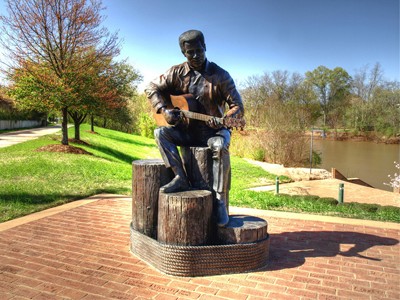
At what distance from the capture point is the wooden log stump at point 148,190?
4176mm

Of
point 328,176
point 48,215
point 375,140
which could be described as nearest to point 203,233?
point 48,215

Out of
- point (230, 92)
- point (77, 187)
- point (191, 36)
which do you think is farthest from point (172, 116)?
point (77, 187)

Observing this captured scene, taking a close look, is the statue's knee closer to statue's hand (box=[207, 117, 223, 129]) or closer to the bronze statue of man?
the bronze statue of man

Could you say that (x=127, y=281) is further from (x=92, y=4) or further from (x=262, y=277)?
(x=92, y=4)

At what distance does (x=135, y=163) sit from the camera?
4328 millimetres

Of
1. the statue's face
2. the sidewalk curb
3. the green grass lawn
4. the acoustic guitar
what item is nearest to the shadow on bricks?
the sidewalk curb

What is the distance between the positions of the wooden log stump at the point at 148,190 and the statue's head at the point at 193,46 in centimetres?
133

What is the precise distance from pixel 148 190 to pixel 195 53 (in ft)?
5.76

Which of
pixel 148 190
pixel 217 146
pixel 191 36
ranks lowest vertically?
pixel 148 190

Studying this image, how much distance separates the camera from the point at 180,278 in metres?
3.62

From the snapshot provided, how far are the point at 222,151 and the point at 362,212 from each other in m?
4.02

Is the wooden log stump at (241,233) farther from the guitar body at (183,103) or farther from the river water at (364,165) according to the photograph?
the river water at (364,165)

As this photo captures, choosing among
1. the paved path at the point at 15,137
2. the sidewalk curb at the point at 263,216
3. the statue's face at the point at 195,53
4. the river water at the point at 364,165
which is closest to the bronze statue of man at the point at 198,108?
the statue's face at the point at 195,53

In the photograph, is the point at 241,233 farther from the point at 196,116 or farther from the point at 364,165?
the point at 364,165
